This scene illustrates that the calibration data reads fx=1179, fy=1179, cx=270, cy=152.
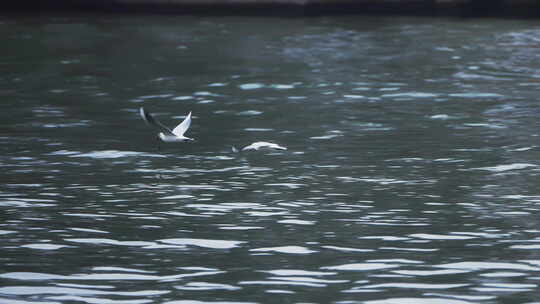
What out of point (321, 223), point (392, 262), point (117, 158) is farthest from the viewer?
point (117, 158)

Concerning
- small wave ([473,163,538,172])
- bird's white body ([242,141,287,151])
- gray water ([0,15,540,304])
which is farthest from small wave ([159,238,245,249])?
small wave ([473,163,538,172])

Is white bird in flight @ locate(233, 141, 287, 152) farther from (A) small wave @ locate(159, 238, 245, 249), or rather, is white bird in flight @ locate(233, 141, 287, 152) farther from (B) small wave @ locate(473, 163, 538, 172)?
(A) small wave @ locate(159, 238, 245, 249)

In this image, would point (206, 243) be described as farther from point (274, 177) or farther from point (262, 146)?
point (262, 146)

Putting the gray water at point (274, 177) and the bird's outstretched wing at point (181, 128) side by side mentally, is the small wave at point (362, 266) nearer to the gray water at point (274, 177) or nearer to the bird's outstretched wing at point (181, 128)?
the gray water at point (274, 177)

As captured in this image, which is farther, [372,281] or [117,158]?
[117,158]

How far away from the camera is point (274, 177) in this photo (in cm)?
1675

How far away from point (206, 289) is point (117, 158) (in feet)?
24.9

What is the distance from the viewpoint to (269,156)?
18531 millimetres

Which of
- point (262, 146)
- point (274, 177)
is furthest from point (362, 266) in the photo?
point (262, 146)

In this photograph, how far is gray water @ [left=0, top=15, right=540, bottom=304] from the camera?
1154 cm

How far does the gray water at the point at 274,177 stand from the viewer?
11.5m

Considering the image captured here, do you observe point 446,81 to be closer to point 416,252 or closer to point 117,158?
point 117,158

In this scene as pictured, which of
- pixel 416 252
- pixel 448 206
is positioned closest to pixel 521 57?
pixel 448 206

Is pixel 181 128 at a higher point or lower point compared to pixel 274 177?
higher
